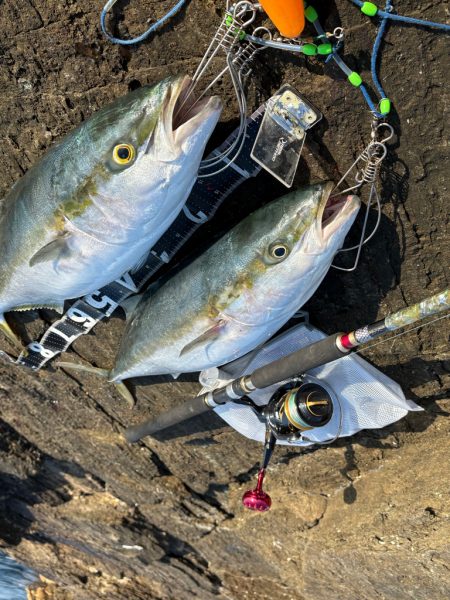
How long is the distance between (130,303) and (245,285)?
932 millimetres

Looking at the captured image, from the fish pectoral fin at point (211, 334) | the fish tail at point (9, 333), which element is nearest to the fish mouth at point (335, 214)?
the fish pectoral fin at point (211, 334)

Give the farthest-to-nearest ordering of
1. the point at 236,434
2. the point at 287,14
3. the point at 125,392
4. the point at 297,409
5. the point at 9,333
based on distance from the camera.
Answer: the point at 236,434
the point at 125,392
the point at 9,333
the point at 297,409
the point at 287,14

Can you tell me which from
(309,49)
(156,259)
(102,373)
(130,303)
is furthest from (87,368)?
(309,49)

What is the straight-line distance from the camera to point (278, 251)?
238 centimetres

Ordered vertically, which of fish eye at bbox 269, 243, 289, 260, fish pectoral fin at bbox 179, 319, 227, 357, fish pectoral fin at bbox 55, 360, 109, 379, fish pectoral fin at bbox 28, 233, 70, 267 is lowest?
fish pectoral fin at bbox 55, 360, 109, 379

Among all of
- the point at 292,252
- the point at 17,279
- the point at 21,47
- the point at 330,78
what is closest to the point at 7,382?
the point at 17,279

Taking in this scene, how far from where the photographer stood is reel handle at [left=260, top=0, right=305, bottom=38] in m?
2.11

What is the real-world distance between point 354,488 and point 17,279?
8.33ft

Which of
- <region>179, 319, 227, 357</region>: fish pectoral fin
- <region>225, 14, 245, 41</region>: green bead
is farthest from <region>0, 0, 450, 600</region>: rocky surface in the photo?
<region>179, 319, 227, 357</region>: fish pectoral fin

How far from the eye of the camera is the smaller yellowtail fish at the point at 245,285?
234 centimetres

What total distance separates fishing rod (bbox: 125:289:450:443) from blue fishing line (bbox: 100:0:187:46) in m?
1.65

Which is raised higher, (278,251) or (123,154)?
(123,154)

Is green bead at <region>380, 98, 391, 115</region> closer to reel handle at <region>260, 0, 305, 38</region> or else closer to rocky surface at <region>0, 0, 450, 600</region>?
rocky surface at <region>0, 0, 450, 600</region>

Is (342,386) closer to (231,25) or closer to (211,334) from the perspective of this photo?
(211,334)
